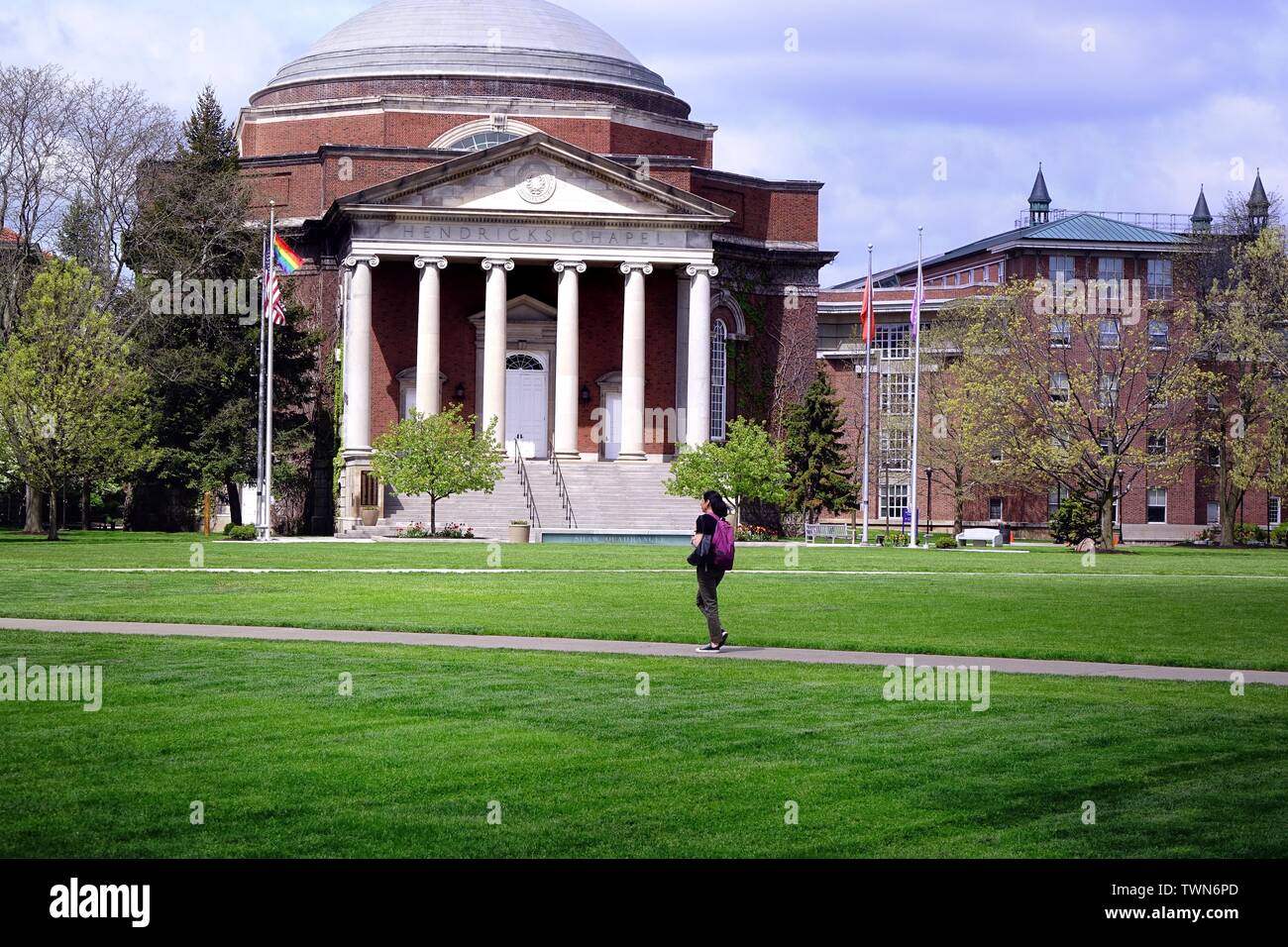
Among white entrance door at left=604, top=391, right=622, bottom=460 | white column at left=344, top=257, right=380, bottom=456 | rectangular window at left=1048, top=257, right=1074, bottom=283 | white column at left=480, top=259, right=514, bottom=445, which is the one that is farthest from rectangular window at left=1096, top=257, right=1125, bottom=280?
white column at left=344, top=257, right=380, bottom=456

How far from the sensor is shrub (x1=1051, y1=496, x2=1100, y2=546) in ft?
225

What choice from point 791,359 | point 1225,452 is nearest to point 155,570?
point 791,359

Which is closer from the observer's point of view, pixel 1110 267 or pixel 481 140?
pixel 481 140

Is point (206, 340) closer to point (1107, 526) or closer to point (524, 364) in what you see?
point (524, 364)

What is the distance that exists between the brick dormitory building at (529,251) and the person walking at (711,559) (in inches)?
1569

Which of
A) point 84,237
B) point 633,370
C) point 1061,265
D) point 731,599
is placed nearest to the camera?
point 731,599

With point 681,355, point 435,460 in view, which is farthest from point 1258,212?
point 435,460

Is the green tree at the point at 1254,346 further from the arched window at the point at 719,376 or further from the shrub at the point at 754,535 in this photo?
the arched window at the point at 719,376

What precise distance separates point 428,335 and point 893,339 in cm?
4529

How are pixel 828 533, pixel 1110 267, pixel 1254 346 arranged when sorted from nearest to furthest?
1. pixel 1254 346
2. pixel 828 533
3. pixel 1110 267

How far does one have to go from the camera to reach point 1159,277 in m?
104

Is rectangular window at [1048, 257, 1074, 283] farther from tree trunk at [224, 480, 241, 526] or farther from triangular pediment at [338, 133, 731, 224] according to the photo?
tree trunk at [224, 480, 241, 526]

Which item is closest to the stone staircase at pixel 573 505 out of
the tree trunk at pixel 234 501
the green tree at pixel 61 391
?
the tree trunk at pixel 234 501
